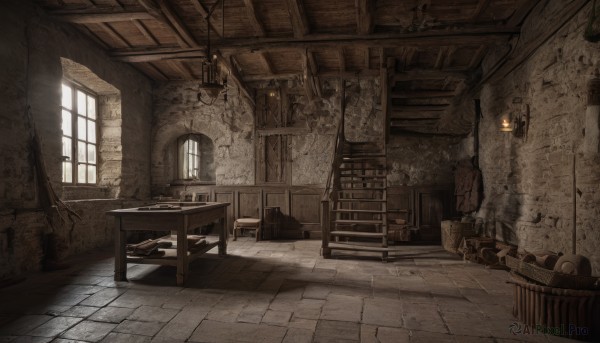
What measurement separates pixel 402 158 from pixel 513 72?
3074mm

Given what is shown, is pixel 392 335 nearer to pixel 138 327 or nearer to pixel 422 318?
pixel 422 318

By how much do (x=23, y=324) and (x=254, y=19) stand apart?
480 centimetres

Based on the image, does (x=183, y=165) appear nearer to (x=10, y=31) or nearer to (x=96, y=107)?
(x=96, y=107)

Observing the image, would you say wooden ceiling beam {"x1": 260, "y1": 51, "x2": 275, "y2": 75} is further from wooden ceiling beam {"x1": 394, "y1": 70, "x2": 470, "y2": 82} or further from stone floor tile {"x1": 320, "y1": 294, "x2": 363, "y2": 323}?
stone floor tile {"x1": 320, "y1": 294, "x2": 363, "y2": 323}

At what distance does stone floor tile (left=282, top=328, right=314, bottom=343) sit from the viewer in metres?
2.74

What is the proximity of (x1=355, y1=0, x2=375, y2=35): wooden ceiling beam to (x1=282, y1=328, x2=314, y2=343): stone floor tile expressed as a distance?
4.28 m

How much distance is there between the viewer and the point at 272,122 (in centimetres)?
829

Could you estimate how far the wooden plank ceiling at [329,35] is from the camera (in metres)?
4.99

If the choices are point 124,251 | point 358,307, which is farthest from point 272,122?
point 358,307

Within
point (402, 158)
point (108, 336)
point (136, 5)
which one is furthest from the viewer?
point (402, 158)

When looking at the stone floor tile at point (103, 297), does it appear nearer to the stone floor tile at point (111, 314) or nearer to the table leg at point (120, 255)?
the stone floor tile at point (111, 314)

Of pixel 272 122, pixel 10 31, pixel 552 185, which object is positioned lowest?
pixel 552 185

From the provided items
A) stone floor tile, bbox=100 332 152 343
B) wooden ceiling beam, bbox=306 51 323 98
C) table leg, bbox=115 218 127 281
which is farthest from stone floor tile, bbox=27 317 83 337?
wooden ceiling beam, bbox=306 51 323 98

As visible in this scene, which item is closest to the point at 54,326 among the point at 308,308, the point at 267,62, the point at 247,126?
the point at 308,308
